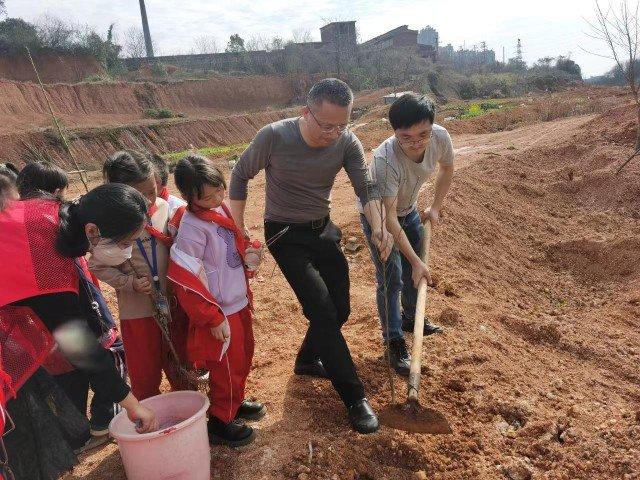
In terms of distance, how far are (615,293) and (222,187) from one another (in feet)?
14.6

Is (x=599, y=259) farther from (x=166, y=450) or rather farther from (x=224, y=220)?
(x=166, y=450)

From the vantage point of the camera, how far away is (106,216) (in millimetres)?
1743

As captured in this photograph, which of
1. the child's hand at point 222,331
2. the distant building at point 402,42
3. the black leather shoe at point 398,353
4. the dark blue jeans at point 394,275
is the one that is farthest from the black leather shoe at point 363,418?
the distant building at point 402,42

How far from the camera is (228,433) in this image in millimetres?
2504

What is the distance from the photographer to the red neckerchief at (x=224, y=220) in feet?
7.61

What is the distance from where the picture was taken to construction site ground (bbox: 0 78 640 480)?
2449 millimetres

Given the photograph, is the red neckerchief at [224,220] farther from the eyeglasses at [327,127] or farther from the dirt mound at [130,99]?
the dirt mound at [130,99]

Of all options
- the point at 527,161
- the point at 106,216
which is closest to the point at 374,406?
the point at 106,216

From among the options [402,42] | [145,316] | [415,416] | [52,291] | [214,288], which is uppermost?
[402,42]

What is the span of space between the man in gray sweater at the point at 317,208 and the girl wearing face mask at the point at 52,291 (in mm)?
926

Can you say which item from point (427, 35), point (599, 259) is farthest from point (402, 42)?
point (427, 35)

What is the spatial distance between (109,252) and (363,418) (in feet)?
4.91

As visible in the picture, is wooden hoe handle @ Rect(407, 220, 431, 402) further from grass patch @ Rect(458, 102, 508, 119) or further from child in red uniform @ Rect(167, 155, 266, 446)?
grass patch @ Rect(458, 102, 508, 119)

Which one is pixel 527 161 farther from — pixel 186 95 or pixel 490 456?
pixel 186 95
